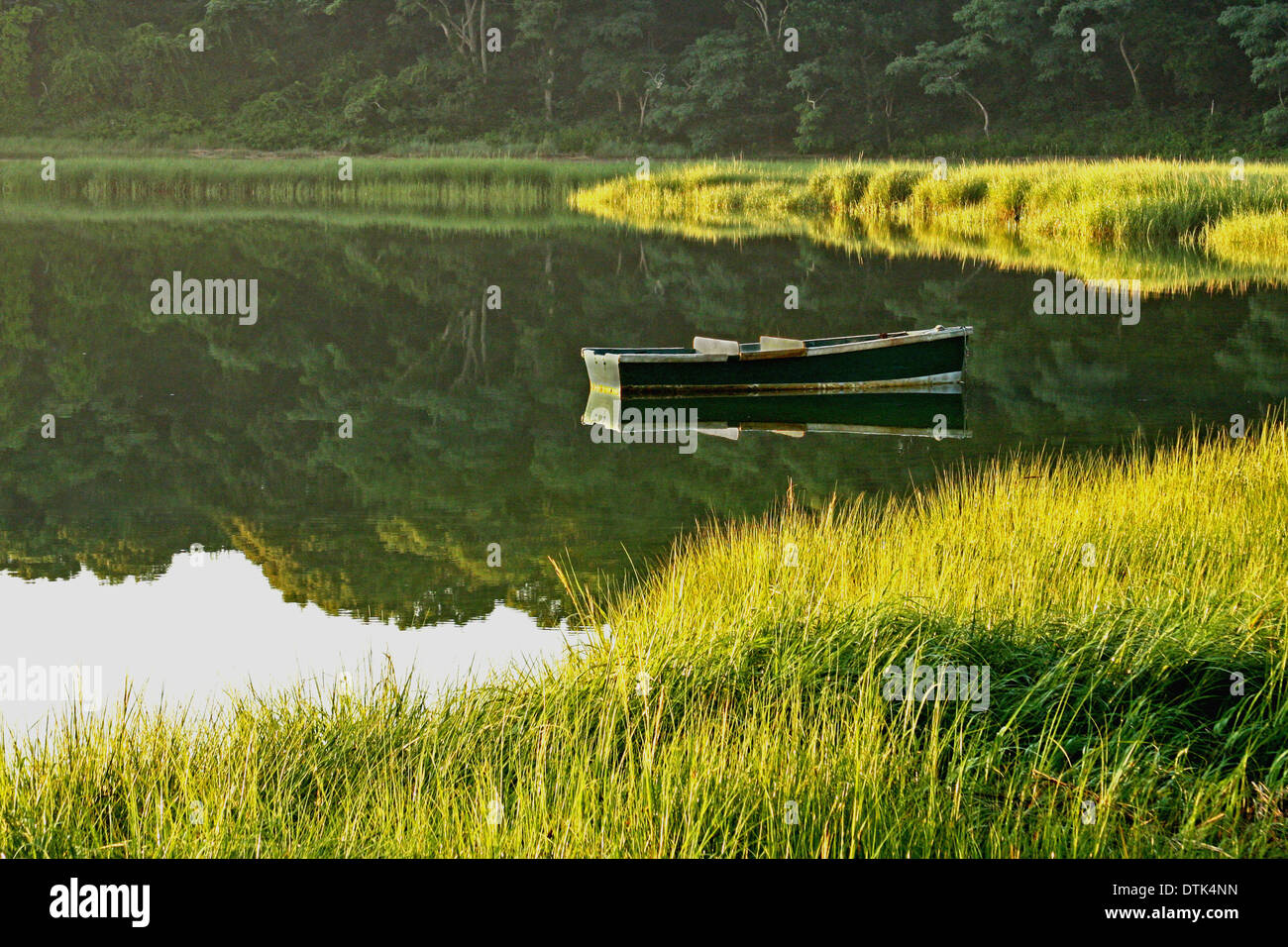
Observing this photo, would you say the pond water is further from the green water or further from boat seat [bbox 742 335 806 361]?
boat seat [bbox 742 335 806 361]

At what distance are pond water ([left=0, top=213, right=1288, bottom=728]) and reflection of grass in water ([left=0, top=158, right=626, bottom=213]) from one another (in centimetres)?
1553

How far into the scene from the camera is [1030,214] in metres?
25.5

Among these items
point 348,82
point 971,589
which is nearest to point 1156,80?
point 348,82

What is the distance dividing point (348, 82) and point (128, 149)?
948cm

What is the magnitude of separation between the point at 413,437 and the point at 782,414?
2.75m

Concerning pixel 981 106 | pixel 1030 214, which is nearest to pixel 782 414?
pixel 1030 214

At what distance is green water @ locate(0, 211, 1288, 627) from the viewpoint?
24.8 ft

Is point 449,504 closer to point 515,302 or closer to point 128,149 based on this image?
point 515,302

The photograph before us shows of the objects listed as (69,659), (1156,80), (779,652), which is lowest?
(69,659)

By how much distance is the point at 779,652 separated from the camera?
446cm
